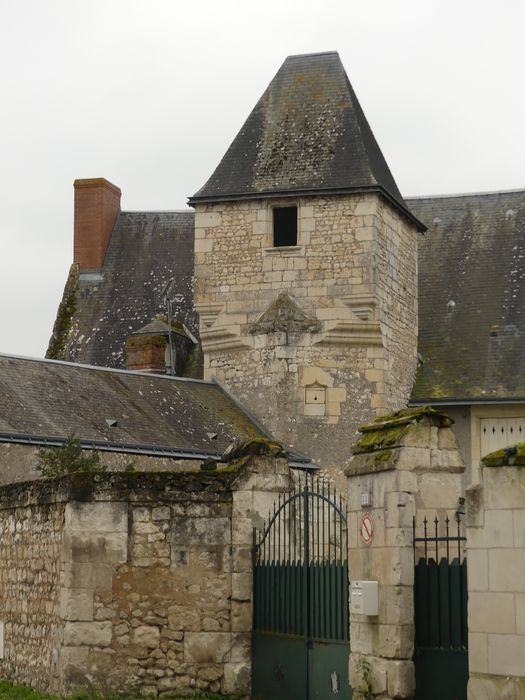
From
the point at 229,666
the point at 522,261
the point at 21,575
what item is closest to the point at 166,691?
the point at 229,666

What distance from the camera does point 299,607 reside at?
13.2 m

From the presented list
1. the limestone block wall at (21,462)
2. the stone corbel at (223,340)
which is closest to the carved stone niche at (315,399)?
the stone corbel at (223,340)

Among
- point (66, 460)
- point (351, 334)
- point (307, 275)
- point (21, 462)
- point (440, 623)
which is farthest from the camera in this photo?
point (307, 275)

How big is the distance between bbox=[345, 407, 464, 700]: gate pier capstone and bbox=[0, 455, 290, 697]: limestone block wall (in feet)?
7.55

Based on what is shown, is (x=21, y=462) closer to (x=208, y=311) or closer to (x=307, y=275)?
(x=208, y=311)

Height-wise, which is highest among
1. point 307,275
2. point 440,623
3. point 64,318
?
point 64,318

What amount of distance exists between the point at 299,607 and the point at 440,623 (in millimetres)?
2246

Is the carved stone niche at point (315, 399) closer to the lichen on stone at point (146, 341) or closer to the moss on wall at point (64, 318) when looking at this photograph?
the lichen on stone at point (146, 341)

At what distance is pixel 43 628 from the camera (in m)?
14.8

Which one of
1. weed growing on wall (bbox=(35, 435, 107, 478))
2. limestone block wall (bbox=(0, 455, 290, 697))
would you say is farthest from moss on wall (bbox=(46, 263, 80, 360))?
limestone block wall (bbox=(0, 455, 290, 697))

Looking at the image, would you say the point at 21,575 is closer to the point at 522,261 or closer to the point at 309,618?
the point at 309,618

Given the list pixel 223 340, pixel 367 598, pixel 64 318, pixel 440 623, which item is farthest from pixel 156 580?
pixel 64 318

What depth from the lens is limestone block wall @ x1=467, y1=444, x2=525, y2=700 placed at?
10.2 meters

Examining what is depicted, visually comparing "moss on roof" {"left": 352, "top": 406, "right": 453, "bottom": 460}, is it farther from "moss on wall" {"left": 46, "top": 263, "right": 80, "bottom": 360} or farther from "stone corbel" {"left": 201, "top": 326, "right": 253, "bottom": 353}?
"moss on wall" {"left": 46, "top": 263, "right": 80, "bottom": 360}
